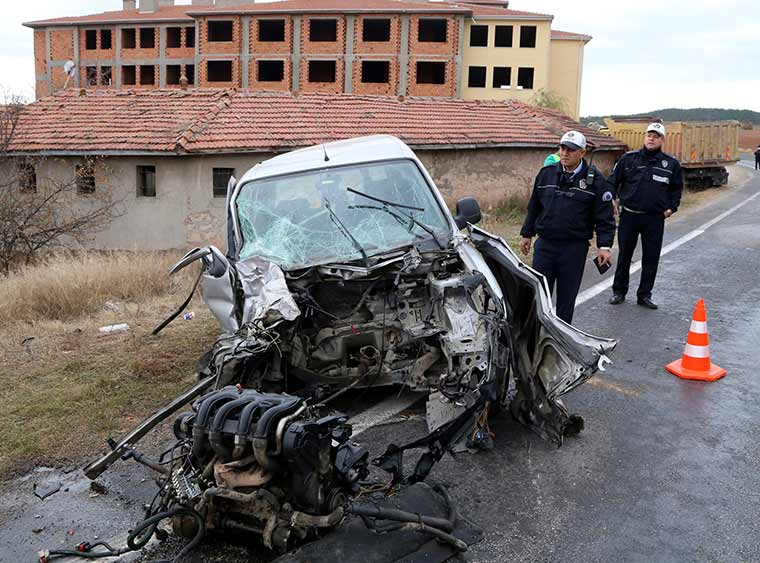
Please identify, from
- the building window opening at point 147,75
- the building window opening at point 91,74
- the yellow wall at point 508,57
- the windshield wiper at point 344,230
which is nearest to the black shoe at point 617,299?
the windshield wiper at point 344,230

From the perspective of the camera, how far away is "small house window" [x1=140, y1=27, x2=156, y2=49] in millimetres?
57531

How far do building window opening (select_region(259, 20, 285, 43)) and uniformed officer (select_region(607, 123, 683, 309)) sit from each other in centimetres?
4573

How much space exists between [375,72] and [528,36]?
11.0 meters

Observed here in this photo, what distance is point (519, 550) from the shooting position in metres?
3.65

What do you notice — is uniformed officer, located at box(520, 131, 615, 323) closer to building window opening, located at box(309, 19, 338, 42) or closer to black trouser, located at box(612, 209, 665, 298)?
black trouser, located at box(612, 209, 665, 298)

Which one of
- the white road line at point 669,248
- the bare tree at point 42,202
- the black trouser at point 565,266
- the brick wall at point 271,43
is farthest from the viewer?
the brick wall at point 271,43

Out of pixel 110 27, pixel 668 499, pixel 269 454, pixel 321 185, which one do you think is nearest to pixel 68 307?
pixel 321 185

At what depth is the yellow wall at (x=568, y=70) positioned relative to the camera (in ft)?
180

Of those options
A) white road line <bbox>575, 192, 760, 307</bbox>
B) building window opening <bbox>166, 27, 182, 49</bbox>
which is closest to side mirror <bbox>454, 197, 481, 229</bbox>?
white road line <bbox>575, 192, 760, 307</bbox>

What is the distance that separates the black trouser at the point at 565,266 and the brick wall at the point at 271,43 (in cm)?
4660

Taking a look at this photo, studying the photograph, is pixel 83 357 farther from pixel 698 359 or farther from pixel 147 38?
pixel 147 38

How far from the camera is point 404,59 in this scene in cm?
4900

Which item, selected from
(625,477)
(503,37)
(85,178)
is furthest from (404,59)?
(625,477)

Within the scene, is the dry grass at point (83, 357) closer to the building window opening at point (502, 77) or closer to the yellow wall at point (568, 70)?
the building window opening at point (502, 77)
